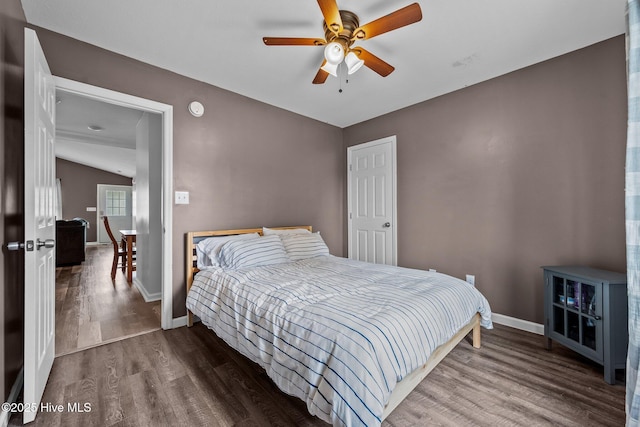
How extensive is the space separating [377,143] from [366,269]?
82.9 inches

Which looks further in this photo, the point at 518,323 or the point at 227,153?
the point at 227,153

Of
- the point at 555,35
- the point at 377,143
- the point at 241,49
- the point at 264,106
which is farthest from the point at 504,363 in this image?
the point at 264,106

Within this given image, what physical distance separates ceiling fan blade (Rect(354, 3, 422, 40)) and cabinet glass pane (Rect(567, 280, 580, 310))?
217 cm

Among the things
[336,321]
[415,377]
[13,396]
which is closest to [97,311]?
[13,396]

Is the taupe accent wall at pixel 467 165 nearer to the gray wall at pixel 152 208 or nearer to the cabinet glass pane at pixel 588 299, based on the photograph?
the cabinet glass pane at pixel 588 299

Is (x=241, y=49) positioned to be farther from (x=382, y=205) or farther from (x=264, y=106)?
(x=382, y=205)

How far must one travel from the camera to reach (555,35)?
2.20 meters

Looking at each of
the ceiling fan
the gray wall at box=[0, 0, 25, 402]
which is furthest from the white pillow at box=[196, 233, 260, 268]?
the ceiling fan

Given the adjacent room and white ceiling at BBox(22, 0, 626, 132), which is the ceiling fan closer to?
the adjacent room

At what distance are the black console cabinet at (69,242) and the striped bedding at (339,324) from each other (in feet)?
17.2

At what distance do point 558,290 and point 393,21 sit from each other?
235 cm

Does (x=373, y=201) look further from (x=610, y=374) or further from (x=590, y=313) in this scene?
(x=610, y=374)

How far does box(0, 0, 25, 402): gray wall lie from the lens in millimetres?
1485

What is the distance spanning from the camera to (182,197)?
280cm
